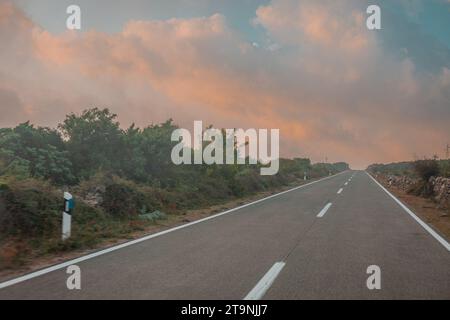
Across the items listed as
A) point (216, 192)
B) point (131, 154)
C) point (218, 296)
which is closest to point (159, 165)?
point (131, 154)

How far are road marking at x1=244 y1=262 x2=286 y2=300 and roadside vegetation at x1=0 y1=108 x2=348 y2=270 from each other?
13.4 feet

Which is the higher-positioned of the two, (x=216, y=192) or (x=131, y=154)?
(x=131, y=154)

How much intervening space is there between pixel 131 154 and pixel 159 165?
1.79 meters

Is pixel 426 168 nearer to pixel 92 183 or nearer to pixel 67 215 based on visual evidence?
pixel 92 183

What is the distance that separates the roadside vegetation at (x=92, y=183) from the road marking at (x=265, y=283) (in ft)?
13.4

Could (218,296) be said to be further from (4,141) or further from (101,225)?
(4,141)

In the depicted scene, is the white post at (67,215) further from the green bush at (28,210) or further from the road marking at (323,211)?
the road marking at (323,211)

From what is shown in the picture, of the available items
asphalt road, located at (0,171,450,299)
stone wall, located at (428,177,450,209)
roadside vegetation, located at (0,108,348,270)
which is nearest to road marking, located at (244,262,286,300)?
asphalt road, located at (0,171,450,299)

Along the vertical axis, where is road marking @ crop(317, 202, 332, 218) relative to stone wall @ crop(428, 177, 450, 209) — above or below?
below

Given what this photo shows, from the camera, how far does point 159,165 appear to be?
20312 mm

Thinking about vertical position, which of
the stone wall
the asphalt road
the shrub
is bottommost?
the asphalt road

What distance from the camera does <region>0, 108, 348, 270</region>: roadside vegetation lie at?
8.87 metres

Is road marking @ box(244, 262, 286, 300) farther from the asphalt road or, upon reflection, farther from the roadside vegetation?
the roadside vegetation

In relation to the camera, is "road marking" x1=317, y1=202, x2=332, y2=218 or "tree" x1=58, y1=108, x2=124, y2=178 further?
"tree" x1=58, y1=108, x2=124, y2=178
